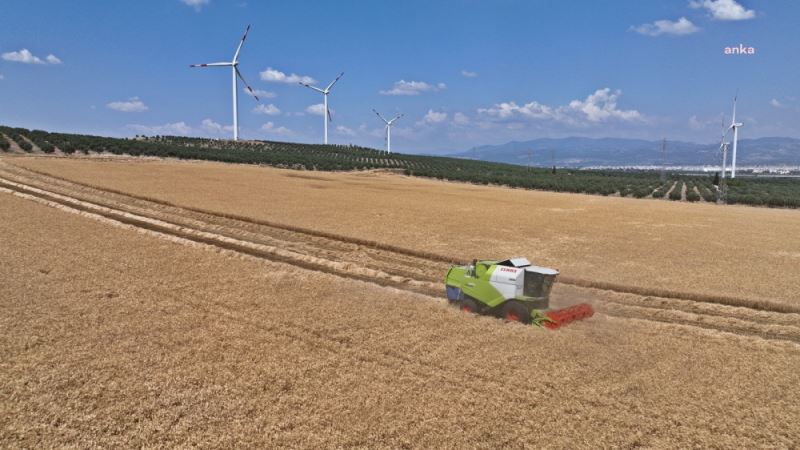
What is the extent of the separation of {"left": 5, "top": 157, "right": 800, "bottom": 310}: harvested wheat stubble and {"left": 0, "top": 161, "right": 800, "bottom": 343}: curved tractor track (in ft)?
3.09

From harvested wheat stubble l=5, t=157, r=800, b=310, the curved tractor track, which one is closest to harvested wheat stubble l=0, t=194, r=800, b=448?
the curved tractor track

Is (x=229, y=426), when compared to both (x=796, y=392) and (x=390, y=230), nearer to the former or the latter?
(x=796, y=392)

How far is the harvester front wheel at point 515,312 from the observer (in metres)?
13.0

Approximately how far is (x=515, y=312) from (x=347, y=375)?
16.3 feet

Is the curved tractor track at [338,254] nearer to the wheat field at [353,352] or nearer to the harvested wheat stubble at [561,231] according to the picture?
the wheat field at [353,352]

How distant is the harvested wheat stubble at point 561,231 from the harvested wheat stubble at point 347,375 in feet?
21.6

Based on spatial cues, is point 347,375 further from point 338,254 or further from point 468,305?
point 338,254

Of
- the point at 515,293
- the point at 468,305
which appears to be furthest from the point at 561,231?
the point at 515,293

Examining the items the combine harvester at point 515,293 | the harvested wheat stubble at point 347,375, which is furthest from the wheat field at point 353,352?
the combine harvester at point 515,293

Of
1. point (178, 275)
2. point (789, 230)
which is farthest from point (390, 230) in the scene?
A: point (789, 230)

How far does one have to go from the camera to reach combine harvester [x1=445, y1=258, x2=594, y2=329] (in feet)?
42.2

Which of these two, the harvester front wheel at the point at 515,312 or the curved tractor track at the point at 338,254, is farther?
the curved tractor track at the point at 338,254

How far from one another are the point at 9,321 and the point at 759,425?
48.9ft

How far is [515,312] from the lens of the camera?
1319cm
